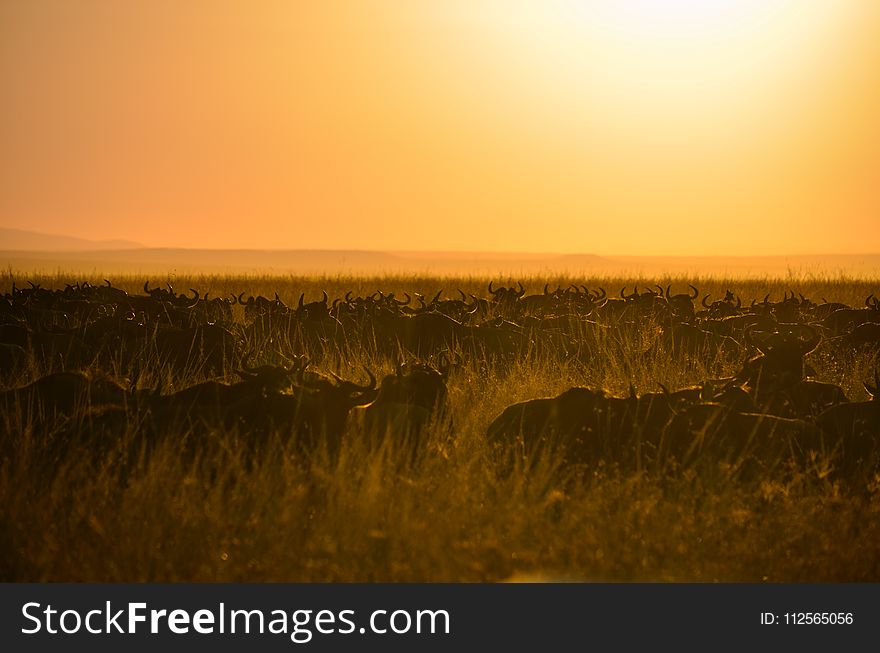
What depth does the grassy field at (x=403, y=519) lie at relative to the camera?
4.74 meters

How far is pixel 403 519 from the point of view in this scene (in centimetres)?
504

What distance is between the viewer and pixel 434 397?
747cm

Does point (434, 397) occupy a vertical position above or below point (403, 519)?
above

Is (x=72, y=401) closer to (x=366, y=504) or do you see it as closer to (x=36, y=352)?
(x=366, y=504)

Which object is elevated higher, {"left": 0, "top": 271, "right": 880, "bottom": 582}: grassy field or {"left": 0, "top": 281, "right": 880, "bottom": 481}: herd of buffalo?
{"left": 0, "top": 281, "right": 880, "bottom": 481}: herd of buffalo

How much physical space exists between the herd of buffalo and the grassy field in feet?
0.47

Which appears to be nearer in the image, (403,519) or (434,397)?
(403,519)

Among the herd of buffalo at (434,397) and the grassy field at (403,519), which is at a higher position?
the herd of buffalo at (434,397)

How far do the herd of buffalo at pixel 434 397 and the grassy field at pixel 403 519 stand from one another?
0.14 meters

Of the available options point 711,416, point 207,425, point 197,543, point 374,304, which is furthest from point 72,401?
point 374,304

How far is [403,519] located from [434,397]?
2480mm

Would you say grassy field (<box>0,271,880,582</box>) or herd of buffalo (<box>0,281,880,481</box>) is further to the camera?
herd of buffalo (<box>0,281,880,481</box>)

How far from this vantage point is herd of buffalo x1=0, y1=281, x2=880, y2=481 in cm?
627

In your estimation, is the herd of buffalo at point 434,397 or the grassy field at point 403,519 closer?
the grassy field at point 403,519
